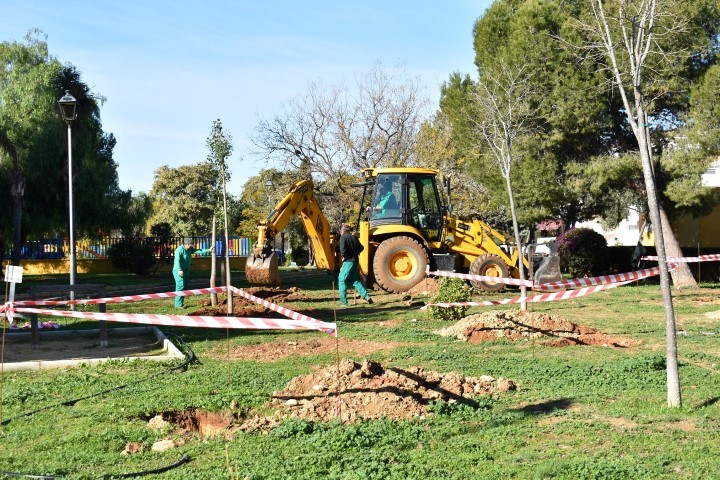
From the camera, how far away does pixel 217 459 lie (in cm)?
595

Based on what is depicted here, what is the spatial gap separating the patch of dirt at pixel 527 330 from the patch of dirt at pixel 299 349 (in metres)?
1.19

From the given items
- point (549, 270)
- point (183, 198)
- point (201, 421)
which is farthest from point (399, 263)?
point (183, 198)

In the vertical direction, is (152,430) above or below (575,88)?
below

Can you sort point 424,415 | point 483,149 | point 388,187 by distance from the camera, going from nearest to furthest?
point 424,415 < point 388,187 < point 483,149

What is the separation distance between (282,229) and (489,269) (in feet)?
18.4

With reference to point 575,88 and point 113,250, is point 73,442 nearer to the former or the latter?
point 575,88

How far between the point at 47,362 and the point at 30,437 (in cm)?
371

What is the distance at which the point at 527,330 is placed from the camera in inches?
482

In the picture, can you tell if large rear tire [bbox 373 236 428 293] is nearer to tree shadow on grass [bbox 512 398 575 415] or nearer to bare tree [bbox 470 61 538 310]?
bare tree [bbox 470 61 538 310]

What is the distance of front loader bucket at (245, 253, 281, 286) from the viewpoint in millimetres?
19484

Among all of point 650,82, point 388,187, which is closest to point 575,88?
point 650,82

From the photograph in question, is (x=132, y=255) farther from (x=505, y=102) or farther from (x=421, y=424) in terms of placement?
(x=421, y=424)

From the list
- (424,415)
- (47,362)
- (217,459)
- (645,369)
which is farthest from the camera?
(47,362)

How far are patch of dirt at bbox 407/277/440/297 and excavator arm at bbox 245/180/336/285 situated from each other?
238 cm
